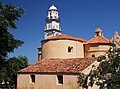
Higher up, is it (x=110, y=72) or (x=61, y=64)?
(x=61, y=64)

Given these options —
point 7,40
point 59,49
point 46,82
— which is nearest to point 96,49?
point 59,49

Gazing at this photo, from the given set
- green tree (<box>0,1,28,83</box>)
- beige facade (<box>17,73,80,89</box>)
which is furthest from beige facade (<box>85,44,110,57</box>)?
green tree (<box>0,1,28,83</box>)

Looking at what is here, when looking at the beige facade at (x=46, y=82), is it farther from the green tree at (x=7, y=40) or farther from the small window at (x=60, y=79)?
the green tree at (x=7, y=40)

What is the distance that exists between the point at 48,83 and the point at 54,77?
130 cm

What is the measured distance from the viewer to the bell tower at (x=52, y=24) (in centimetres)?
8597

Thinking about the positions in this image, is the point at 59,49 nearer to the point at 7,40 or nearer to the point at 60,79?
the point at 60,79

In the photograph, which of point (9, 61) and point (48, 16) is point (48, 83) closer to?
point (9, 61)

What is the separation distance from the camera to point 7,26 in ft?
65.9

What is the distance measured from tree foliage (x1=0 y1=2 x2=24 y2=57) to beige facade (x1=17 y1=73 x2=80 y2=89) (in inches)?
375

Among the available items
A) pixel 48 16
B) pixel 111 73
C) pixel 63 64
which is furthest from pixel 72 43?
pixel 48 16

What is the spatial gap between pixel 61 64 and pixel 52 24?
2162 inches

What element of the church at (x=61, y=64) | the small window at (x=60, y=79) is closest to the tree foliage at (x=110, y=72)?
the church at (x=61, y=64)

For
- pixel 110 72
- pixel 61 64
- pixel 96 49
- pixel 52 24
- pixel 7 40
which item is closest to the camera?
pixel 110 72

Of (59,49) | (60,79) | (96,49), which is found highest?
(96,49)
